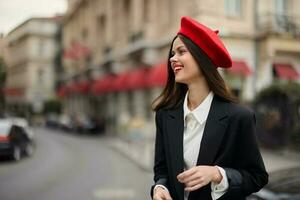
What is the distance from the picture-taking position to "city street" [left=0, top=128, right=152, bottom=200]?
10781 mm

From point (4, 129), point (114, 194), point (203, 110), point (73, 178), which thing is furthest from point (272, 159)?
point (203, 110)

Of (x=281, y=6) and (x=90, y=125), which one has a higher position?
(x=281, y=6)

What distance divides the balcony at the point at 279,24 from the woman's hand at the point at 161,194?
22.8 m

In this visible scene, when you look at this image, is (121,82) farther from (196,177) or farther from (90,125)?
(196,177)

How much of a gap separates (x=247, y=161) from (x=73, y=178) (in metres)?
11.6

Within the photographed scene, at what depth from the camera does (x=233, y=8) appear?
2570 cm

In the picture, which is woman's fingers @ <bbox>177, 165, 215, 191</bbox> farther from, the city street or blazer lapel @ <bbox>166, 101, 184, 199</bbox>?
the city street

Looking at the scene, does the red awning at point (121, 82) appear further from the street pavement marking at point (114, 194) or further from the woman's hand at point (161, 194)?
the woman's hand at point (161, 194)

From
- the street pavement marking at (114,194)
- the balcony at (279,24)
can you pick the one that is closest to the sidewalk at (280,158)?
the street pavement marking at (114,194)

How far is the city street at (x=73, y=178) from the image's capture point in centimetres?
1078

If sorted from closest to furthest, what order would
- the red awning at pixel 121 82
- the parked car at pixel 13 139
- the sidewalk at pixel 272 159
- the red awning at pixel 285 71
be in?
the sidewalk at pixel 272 159
the parked car at pixel 13 139
the red awning at pixel 285 71
the red awning at pixel 121 82

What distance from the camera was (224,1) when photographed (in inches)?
1004

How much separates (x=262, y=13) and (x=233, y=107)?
23.9m

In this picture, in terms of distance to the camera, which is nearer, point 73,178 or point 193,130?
point 193,130
